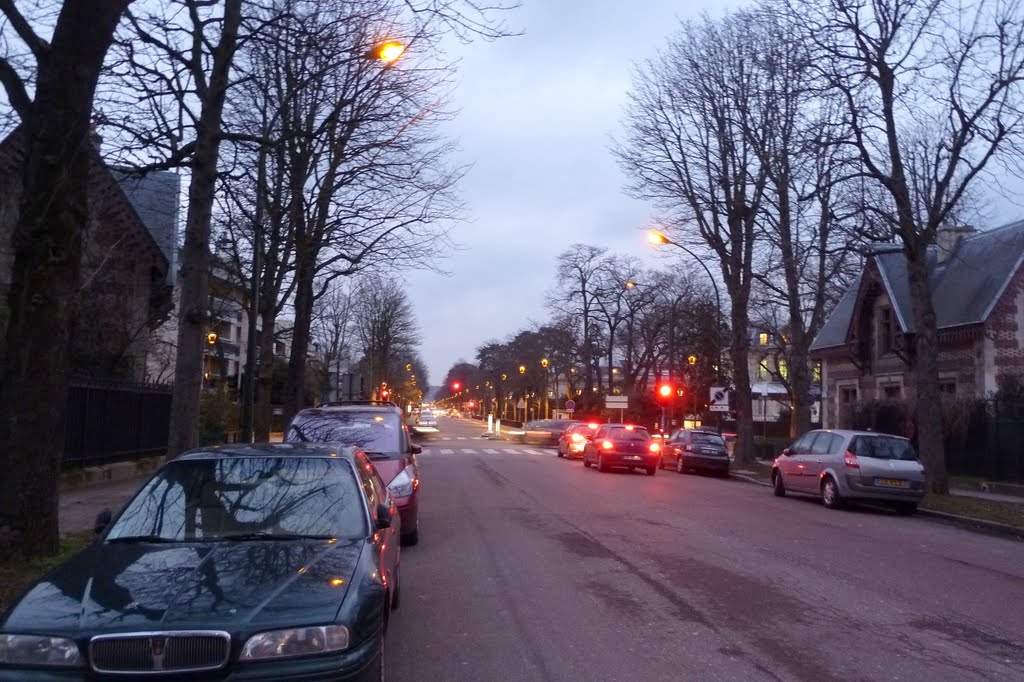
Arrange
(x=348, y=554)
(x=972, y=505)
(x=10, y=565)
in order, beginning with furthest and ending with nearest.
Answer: (x=972, y=505), (x=10, y=565), (x=348, y=554)

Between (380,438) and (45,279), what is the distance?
→ 496cm

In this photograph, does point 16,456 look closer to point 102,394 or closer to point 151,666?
point 151,666

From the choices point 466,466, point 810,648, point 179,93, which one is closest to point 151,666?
point 810,648

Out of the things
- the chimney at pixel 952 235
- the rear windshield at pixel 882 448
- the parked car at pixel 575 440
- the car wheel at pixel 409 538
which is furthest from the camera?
the parked car at pixel 575 440

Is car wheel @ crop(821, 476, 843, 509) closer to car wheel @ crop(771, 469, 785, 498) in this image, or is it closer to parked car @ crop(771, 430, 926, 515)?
parked car @ crop(771, 430, 926, 515)

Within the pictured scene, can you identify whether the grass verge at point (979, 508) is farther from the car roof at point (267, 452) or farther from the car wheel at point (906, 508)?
the car roof at point (267, 452)

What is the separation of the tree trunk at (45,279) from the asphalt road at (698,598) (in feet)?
11.8

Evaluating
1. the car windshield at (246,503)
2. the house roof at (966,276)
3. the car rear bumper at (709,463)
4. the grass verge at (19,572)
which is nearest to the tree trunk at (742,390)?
the car rear bumper at (709,463)

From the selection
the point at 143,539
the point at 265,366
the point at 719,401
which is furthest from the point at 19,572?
the point at 719,401

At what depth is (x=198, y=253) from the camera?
1297cm

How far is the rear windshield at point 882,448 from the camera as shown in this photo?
18.8 meters

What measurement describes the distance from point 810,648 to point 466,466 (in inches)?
909

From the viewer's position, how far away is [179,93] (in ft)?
40.2

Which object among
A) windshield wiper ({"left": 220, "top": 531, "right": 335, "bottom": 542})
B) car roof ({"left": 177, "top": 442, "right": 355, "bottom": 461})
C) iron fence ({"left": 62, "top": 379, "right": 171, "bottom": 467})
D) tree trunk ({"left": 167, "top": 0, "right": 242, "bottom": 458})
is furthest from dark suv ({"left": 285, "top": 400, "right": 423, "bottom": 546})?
iron fence ({"left": 62, "top": 379, "right": 171, "bottom": 467})
